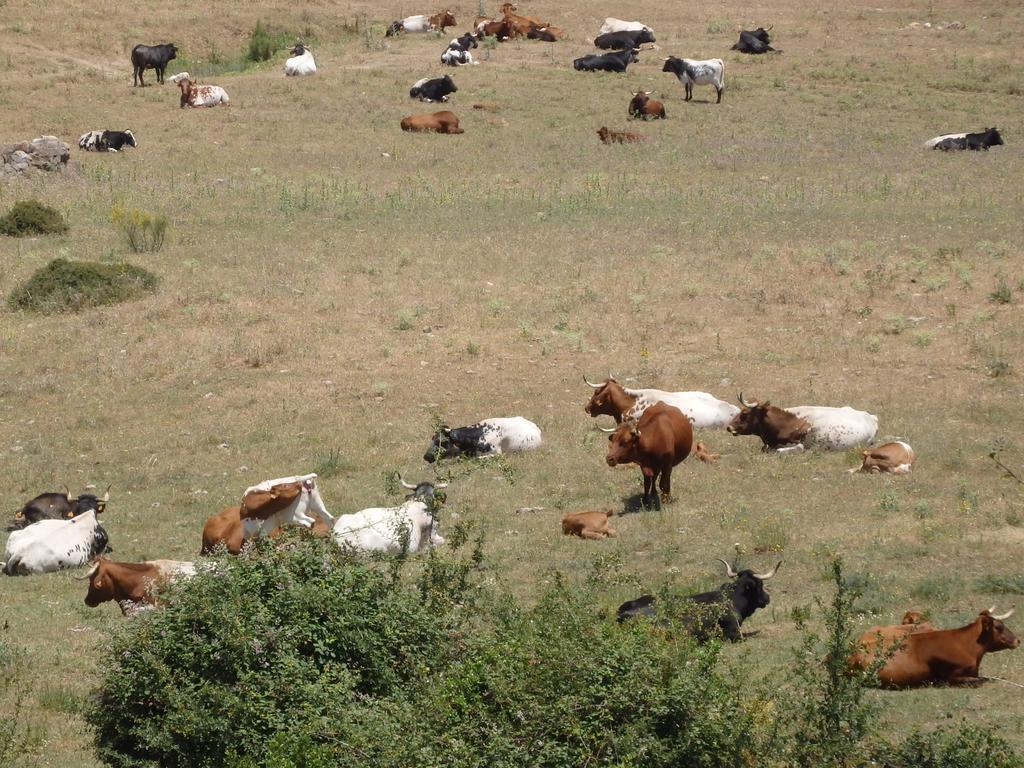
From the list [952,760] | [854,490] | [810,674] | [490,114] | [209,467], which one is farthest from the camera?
[490,114]

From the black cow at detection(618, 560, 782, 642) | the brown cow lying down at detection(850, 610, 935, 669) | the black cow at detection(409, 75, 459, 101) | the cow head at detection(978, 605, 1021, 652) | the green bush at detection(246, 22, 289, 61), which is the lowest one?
the green bush at detection(246, 22, 289, 61)

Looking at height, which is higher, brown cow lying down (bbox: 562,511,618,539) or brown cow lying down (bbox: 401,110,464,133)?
brown cow lying down (bbox: 562,511,618,539)

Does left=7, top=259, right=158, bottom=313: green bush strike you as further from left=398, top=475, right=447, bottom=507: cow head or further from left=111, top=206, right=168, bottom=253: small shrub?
left=398, top=475, right=447, bottom=507: cow head

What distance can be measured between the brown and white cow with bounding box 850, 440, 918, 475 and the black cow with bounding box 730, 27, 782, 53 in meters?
28.4

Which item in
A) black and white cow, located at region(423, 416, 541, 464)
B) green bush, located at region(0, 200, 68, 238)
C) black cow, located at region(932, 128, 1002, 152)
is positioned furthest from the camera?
black cow, located at region(932, 128, 1002, 152)

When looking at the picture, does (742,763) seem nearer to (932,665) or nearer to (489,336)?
(932,665)

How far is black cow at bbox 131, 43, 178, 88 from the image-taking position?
3733cm

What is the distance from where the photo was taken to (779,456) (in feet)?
50.6

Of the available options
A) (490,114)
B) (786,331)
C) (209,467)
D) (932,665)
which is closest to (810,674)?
(932,665)

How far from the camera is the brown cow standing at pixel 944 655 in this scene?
9.30 metres

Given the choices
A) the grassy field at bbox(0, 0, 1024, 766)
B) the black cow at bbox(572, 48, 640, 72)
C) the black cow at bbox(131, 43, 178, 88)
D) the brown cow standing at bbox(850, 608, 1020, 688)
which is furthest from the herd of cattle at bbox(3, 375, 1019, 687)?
the black cow at bbox(131, 43, 178, 88)

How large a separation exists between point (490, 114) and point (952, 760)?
27.8 meters

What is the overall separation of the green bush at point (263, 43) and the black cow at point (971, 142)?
71.9ft

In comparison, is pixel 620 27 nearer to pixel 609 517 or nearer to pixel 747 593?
pixel 609 517
